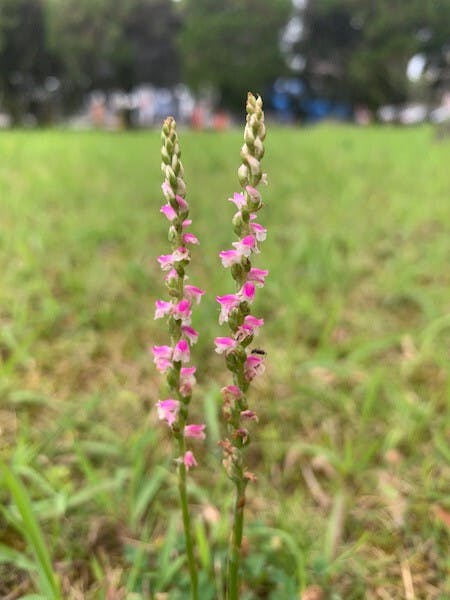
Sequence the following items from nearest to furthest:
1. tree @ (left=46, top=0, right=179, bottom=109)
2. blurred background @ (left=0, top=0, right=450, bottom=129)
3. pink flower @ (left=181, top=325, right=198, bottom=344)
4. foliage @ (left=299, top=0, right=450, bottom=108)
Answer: pink flower @ (left=181, top=325, right=198, bottom=344) < foliage @ (left=299, top=0, right=450, bottom=108) < blurred background @ (left=0, top=0, right=450, bottom=129) < tree @ (left=46, top=0, right=179, bottom=109)

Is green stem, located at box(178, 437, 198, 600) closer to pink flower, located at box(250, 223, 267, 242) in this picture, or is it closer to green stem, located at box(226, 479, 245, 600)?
green stem, located at box(226, 479, 245, 600)

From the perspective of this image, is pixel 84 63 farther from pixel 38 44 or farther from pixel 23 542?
pixel 23 542

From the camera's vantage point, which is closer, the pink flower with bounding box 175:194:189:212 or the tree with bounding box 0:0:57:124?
the pink flower with bounding box 175:194:189:212

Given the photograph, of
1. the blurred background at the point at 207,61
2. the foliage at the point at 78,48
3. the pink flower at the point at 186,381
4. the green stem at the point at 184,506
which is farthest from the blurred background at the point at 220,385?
the blurred background at the point at 207,61

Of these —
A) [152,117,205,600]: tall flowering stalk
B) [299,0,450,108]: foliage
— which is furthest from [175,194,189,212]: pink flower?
[299,0,450,108]: foliage

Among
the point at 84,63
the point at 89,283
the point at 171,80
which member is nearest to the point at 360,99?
the point at 171,80

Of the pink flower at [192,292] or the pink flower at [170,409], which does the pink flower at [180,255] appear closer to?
the pink flower at [192,292]

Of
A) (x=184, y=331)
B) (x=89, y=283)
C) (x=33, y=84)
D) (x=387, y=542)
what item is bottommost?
(x=387, y=542)
